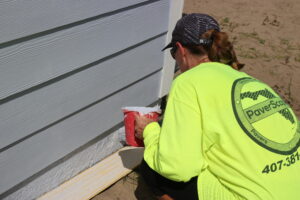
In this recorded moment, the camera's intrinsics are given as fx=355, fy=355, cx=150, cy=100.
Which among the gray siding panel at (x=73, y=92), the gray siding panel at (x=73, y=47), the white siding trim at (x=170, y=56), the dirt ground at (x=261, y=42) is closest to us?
the gray siding panel at (x=73, y=47)

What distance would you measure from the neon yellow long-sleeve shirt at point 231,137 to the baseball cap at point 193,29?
0.56 feet

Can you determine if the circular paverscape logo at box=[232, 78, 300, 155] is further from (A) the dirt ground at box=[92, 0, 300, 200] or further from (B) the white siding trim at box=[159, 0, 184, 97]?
(A) the dirt ground at box=[92, 0, 300, 200]

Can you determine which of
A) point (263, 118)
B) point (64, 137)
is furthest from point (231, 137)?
point (64, 137)

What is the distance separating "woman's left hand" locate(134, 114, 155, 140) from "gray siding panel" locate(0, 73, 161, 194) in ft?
1.59

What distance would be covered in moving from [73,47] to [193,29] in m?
0.69

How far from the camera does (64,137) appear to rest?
2316mm

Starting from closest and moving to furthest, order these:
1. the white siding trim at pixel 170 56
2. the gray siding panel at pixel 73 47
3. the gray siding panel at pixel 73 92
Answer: the gray siding panel at pixel 73 47
the gray siding panel at pixel 73 92
the white siding trim at pixel 170 56

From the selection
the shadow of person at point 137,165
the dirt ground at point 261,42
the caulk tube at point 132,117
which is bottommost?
the shadow of person at point 137,165

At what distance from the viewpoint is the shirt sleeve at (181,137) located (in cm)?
156

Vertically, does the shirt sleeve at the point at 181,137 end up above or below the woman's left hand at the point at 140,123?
above

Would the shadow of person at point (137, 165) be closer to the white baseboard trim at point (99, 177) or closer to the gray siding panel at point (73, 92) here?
the white baseboard trim at point (99, 177)

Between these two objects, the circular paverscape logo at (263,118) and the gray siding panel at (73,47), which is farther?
the gray siding panel at (73,47)

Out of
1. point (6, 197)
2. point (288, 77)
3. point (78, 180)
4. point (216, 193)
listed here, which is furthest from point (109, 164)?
point (288, 77)

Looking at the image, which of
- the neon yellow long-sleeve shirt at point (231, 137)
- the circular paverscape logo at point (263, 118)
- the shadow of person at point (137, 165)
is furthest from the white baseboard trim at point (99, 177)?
the circular paverscape logo at point (263, 118)
